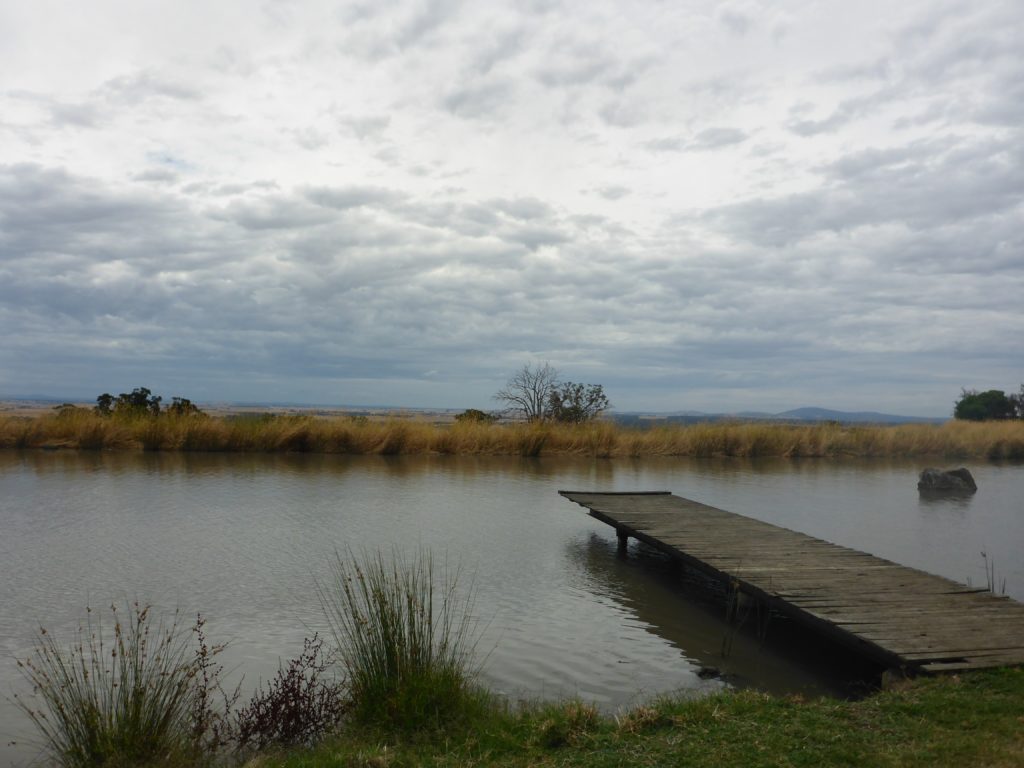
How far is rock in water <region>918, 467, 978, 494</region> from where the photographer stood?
15477 mm

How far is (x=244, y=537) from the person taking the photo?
9.51m

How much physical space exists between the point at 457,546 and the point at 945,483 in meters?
10.7

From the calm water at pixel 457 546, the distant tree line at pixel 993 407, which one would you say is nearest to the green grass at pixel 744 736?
the calm water at pixel 457 546

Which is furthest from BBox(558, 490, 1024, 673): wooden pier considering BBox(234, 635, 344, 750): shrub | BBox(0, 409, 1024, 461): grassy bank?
BBox(0, 409, 1024, 461): grassy bank

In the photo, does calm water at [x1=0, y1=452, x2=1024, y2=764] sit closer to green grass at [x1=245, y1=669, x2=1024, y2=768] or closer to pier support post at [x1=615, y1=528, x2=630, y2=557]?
pier support post at [x1=615, y1=528, x2=630, y2=557]

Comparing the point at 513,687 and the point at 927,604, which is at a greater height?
the point at 927,604

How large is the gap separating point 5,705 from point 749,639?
16.7ft

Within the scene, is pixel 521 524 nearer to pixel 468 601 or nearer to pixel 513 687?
pixel 468 601

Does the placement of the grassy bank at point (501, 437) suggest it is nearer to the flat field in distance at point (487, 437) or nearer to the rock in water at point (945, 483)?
the flat field in distance at point (487, 437)

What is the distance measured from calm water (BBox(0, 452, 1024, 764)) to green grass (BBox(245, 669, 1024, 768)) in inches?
33.1

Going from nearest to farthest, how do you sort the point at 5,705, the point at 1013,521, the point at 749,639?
1. the point at 5,705
2. the point at 749,639
3. the point at 1013,521

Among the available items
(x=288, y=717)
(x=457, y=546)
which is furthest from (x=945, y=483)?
(x=288, y=717)

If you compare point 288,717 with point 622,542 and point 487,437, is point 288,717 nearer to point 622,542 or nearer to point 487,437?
point 622,542

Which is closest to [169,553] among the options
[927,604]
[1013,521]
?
[927,604]
